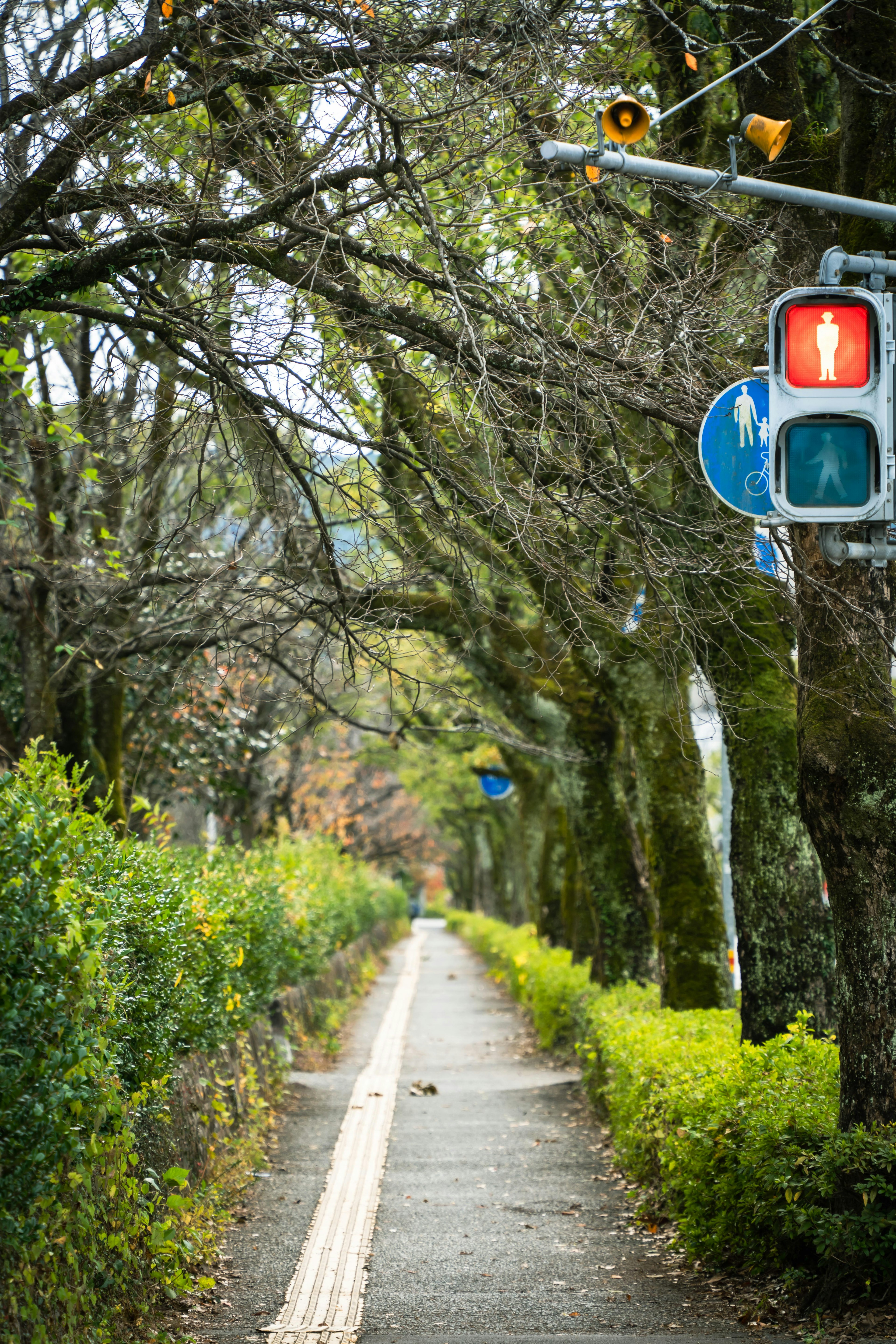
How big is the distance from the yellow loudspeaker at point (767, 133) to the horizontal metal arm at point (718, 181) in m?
0.14

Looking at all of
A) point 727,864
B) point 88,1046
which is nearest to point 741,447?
point 88,1046

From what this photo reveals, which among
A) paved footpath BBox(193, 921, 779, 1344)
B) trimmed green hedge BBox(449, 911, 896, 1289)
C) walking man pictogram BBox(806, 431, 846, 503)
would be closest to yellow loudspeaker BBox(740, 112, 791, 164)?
walking man pictogram BBox(806, 431, 846, 503)

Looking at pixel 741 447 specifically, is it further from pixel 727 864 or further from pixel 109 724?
pixel 109 724

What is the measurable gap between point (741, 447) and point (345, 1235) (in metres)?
5.02

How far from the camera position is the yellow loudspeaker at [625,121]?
4.67 m

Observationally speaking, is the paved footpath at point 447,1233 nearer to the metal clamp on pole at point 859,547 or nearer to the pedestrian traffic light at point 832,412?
the metal clamp on pole at point 859,547

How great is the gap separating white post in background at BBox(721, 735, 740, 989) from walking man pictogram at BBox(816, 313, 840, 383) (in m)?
4.07

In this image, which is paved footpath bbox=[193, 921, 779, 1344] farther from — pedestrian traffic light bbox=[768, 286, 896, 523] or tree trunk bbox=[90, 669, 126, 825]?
tree trunk bbox=[90, 669, 126, 825]

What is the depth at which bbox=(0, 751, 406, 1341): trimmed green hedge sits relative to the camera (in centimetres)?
387

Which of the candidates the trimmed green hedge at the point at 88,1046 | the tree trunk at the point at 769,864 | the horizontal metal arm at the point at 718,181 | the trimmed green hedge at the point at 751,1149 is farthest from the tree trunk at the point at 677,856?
the horizontal metal arm at the point at 718,181

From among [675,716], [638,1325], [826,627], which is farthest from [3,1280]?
[675,716]

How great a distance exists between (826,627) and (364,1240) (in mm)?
4369

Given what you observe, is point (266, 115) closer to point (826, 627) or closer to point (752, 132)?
point (752, 132)

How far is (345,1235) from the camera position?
7473 millimetres
